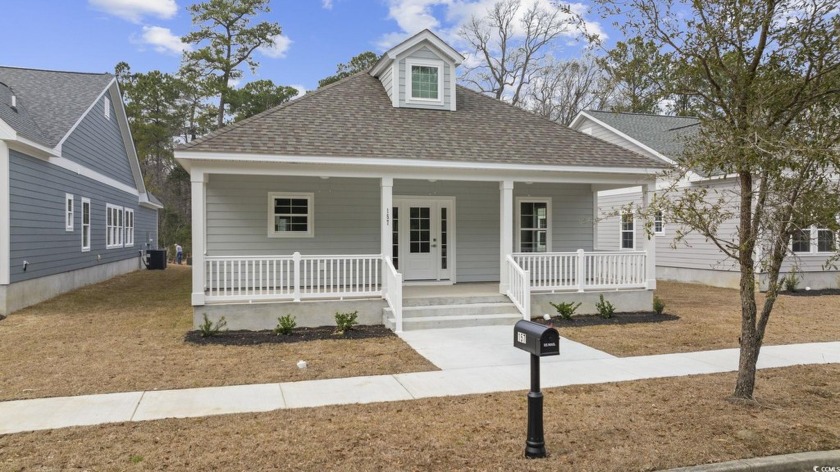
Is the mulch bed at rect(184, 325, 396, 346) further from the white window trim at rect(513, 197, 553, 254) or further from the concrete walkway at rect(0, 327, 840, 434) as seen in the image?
the white window trim at rect(513, 197, 553, 254)

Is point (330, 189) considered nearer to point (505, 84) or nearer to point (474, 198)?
point (474, 198)

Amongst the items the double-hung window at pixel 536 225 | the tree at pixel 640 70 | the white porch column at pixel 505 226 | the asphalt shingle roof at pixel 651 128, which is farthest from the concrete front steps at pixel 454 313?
the asphalt shingle roof at pixel 651 128

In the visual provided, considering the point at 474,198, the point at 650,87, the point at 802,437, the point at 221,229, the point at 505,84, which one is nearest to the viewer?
the point at 802,437

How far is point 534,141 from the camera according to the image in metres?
11.8

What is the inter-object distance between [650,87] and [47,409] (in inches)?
272

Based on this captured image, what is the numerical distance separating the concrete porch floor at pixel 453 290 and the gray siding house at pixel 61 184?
8.08 m

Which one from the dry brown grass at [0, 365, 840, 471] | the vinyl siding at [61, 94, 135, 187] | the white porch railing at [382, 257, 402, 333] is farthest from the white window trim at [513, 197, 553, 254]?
the vinyl siding at [61, 94, 135, 187]

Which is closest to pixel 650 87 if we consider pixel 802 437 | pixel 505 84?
pixel 802 437

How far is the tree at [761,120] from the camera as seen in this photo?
488cm

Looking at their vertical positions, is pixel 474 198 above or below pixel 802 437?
above

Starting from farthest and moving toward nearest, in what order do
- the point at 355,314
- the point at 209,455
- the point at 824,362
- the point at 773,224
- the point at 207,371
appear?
the point at 355,314, the point at 824,362, the point at 207,371, the point at 773,224, the point at 209,455

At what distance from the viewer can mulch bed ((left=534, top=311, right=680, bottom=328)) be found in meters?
10.2

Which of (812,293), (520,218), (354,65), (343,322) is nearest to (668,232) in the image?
(812,293)

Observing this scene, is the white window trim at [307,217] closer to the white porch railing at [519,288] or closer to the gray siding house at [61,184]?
the white porch railing at [519,288]
